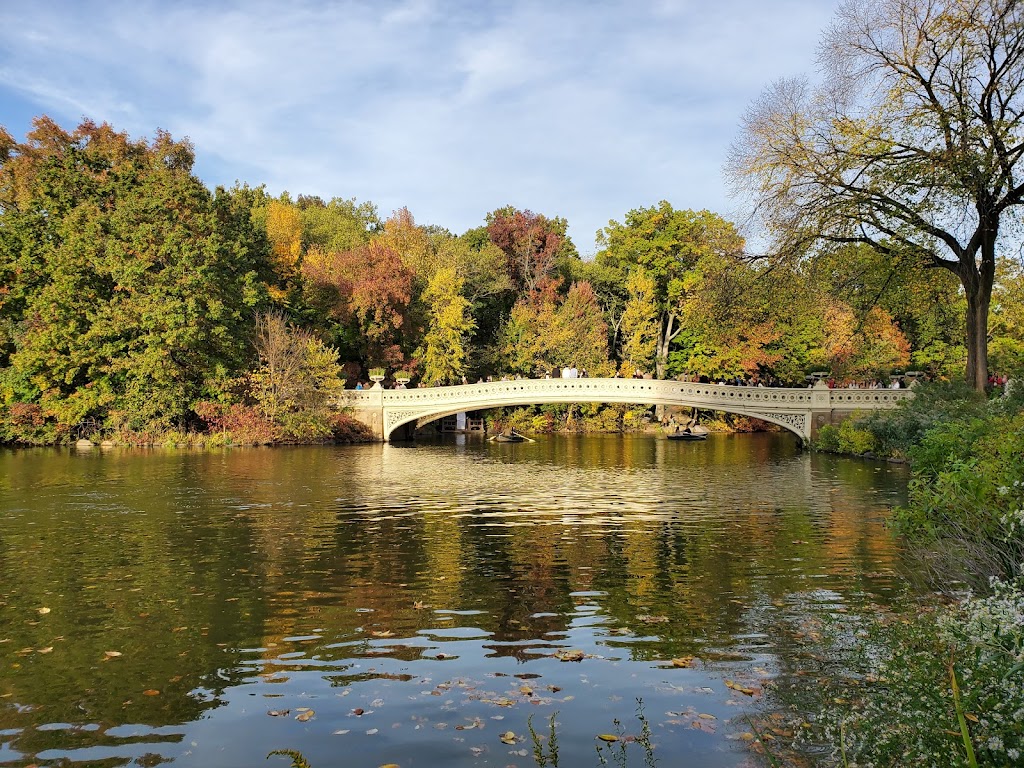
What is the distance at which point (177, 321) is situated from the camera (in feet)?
99.0

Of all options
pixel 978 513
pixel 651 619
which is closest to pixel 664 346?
pixel 651 619

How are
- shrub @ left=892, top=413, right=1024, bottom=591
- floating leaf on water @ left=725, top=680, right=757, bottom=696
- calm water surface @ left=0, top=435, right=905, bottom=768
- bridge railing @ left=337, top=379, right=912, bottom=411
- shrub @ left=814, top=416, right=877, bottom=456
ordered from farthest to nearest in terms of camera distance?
bridge railing @ left=337, top=379, right=912, bottom=411 < shrub @ left=814, top=416, right=877, bottom=456 < shrub @ left=892, top=413, right=1024, bottom=591 < floating leaf on water @ left=725, top=680, right=757, bottom=696 < calm water surface @ left=0, top=435, right=905, bottom=768

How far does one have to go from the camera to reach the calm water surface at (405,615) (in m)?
5.27

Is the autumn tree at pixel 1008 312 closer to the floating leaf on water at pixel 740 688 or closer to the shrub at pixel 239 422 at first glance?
the shrub at pixel 239 422

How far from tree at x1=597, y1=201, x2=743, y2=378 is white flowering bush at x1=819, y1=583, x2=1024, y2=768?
4012 cm

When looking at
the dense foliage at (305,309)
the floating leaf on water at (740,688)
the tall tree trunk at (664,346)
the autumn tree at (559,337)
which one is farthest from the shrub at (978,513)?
the tall tree trunk at (664,346)

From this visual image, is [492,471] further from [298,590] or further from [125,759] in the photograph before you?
[125,759]

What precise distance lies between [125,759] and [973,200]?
18839mm

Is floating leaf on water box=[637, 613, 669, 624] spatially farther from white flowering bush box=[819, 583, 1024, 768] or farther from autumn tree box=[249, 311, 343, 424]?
autumn tree box=[249, 311, 343, 424]

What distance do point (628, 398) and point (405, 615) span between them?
85.3 feet

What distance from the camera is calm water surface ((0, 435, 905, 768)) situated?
17.3ft

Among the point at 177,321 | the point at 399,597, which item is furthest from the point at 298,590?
the point at 177,321

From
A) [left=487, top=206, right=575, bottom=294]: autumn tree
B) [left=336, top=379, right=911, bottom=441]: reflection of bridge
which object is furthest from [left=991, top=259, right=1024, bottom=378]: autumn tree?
[left=487, top=206, right=575, bottom=294]: autumn tree

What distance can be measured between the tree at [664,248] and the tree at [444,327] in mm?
10604
